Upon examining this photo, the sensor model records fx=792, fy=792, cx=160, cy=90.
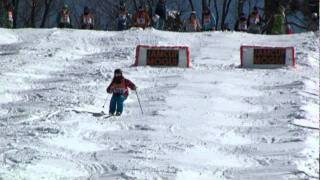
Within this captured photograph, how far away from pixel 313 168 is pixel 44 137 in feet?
16.2

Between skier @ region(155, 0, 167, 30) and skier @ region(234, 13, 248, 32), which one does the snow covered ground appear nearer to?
skier @ region(234, 13, 248, 32)

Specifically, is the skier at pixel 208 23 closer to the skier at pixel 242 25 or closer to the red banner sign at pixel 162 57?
the skier at pixel 242 25

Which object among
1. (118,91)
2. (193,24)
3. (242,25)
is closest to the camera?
(118,91)

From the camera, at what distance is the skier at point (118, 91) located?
16359 millimetres

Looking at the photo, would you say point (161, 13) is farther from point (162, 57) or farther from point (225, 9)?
point (225, 9)

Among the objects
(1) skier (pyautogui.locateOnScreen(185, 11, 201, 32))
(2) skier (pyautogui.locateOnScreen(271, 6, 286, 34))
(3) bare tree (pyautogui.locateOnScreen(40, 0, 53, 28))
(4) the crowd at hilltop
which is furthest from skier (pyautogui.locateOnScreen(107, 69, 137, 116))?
(3) bare tree (pyautogui.locateOnScreen(40, 0, 53, 28))

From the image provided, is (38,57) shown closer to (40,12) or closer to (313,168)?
(313,168)

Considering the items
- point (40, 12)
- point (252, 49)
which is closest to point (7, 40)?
point (252, 49)

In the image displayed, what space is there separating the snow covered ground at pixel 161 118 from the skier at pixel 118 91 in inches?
9.5

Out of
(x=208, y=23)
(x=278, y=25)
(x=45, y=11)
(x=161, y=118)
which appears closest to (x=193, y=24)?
(x=208, y=23)

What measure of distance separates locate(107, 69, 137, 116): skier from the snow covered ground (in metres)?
0.24

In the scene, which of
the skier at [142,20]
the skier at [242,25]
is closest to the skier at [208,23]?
the skier at [242,25]

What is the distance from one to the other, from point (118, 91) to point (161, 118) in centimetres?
108

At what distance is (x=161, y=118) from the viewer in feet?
53.0
